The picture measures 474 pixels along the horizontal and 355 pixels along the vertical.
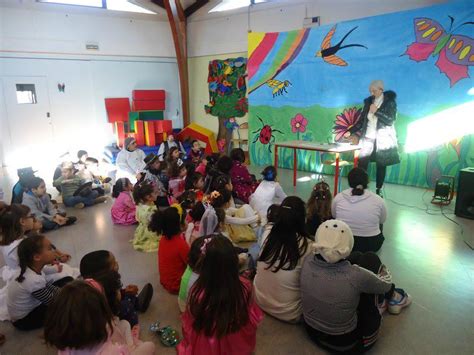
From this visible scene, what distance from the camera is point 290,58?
695 centimetres

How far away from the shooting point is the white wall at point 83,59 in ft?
25.3

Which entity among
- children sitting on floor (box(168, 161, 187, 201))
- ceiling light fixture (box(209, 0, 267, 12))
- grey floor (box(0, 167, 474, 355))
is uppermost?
ceiling light fixture (box(209, 0, 267, 12))

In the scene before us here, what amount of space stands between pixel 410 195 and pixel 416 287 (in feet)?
9.09

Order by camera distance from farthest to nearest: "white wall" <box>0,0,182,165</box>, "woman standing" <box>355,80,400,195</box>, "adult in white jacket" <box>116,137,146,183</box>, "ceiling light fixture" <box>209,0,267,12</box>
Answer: "ceiling light fixture" <box>209,0,267,12</box> < "white wall" <box>0,0,182,165</box> < "adult in white jacket" <box>116,137,146,183</box> < "woman standing" <box>355,80,400,195</box>

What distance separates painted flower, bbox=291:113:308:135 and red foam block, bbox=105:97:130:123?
4536 mm

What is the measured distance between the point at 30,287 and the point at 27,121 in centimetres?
707

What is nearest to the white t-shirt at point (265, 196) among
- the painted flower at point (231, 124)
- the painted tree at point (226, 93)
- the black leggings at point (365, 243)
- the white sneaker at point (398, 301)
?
the black leggings at point (365, 243)

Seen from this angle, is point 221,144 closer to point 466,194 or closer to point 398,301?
point 466,194

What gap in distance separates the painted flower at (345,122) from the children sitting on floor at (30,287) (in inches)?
209

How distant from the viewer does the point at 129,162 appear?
6.16m

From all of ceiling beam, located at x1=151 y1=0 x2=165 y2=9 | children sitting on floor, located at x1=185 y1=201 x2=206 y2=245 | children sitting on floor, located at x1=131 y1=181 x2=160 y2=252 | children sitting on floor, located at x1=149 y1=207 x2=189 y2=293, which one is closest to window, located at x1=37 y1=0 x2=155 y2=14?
ceiling beam, located at x1=151 y1=0 x2=165 y2=9

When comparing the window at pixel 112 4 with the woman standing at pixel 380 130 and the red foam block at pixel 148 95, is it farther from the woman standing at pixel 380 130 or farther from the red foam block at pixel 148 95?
the woman standing at pixel 380 130

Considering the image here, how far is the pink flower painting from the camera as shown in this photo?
700cm

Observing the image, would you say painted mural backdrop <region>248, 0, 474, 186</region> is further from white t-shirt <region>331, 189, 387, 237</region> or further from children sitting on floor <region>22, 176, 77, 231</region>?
children sitting on floor <region>22, 176, 77, 231</region>
